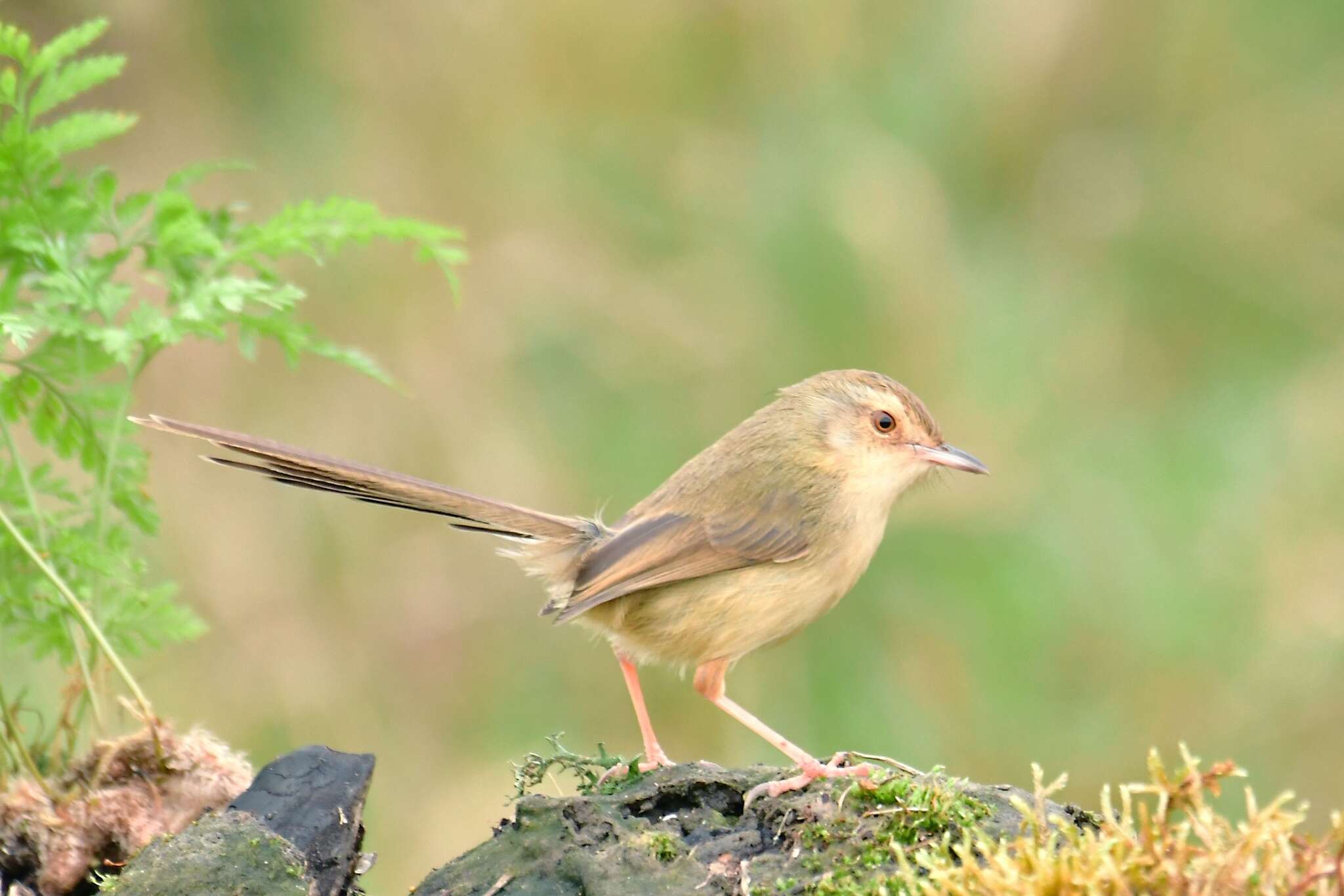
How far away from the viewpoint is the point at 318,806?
3.16 meters

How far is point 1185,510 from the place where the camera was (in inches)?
279

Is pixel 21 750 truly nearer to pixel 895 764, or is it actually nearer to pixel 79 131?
pixel 79 131

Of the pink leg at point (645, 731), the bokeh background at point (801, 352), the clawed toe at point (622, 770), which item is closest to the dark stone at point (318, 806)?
the clawed toe at point (622, 770)

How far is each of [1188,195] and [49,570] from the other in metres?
6.32

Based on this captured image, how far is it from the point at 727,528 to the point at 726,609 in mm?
256

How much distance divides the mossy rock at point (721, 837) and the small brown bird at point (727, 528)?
101 centimetres

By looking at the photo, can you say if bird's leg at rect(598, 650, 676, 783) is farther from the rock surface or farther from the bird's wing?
the rock surface

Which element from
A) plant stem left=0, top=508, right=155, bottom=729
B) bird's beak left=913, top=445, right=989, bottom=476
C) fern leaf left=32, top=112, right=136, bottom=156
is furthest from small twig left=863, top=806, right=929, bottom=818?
fern leaf left=32, top=112, right=136, bottom=156

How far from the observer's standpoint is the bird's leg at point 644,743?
3500 millimetres

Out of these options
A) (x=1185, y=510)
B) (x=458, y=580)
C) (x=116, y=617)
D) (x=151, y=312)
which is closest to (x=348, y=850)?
(x=116, y=617)

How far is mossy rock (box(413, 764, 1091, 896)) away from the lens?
9.05ft

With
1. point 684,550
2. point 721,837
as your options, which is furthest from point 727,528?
point 721,837

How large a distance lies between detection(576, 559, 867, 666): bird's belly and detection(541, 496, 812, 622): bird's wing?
5cm

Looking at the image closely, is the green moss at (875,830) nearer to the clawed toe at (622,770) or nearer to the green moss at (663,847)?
the green moss at (663,847)
